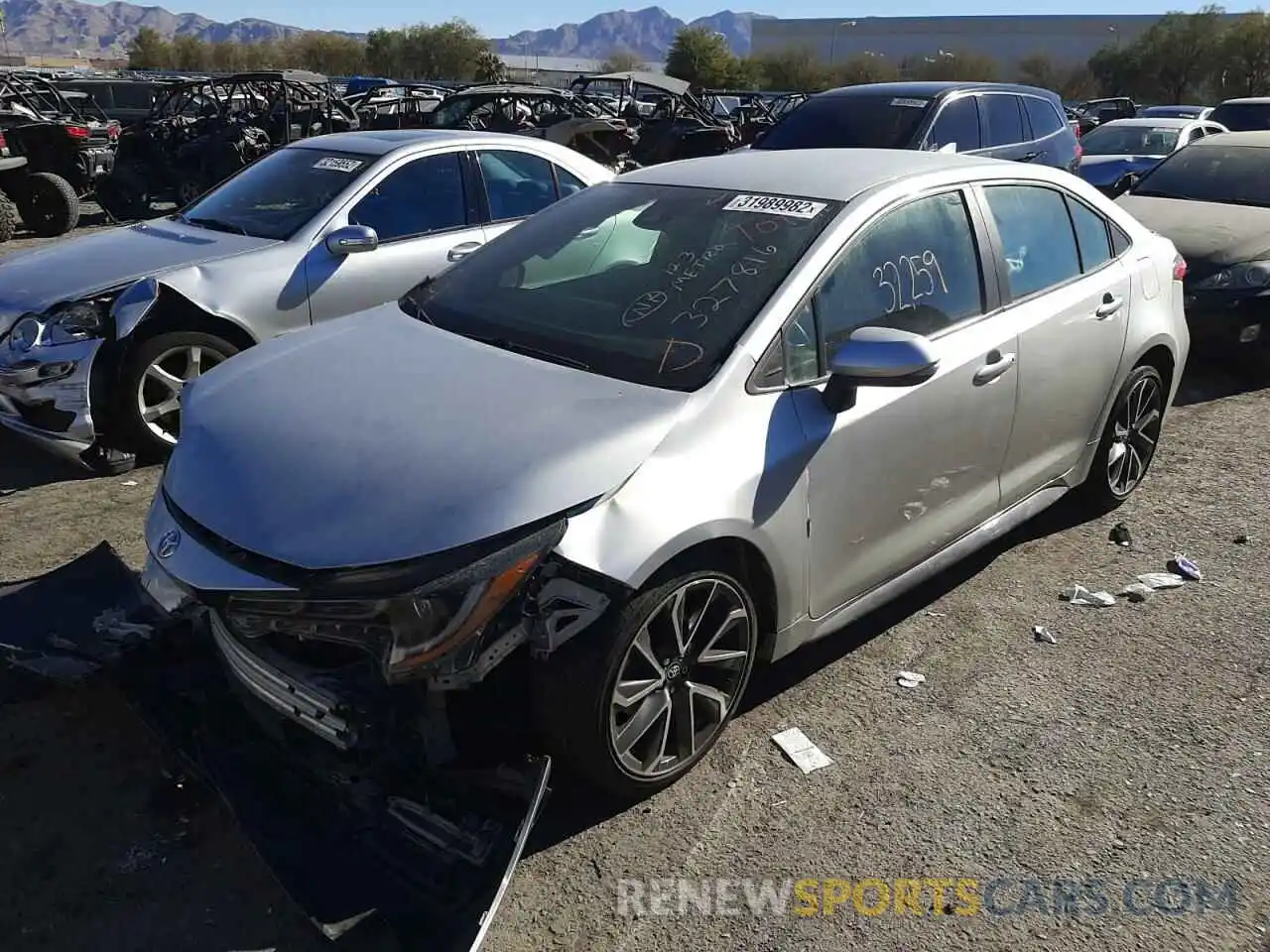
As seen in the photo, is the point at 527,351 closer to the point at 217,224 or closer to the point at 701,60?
the point at 217,224

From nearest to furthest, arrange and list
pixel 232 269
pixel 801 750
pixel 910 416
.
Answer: pixel 801 750 → pixel 910 416 → pixel 232 269

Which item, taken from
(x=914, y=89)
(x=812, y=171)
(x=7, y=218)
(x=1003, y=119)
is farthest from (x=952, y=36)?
(x=812, y=171)

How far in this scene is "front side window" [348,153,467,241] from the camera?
18.9 feet

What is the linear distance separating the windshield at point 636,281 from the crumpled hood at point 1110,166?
8.73 m

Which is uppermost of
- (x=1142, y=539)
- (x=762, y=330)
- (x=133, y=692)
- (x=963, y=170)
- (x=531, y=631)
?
(x=963, y=170)

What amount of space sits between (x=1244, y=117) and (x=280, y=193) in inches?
660

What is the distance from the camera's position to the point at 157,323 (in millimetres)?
5125

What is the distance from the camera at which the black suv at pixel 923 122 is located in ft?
29.0

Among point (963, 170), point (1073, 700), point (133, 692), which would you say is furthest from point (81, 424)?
point (1073, 700)

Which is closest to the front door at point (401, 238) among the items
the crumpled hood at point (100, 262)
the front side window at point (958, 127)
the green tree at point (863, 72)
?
the crumpled hood at point (100, 262)

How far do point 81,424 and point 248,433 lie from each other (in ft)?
8.53

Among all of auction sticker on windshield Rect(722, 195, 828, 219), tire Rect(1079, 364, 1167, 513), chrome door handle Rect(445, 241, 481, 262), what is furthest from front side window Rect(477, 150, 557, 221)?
tire Rect(1079, 364, 1167, 513)

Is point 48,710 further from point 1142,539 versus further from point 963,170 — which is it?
point 1142,539

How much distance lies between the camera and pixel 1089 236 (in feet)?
14.3
